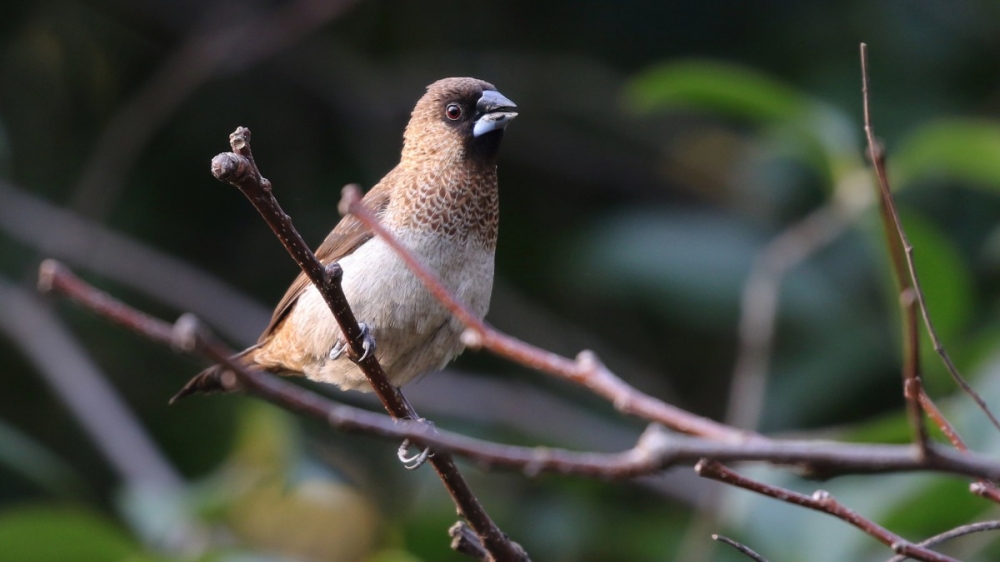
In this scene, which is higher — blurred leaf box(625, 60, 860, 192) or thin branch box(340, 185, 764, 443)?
blurred leaf box(625, 60, 860, 192)

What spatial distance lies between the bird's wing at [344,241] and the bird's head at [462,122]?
7.6 inches

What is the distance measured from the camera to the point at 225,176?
190cm

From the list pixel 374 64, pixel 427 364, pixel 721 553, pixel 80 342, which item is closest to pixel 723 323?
pixel 721 553

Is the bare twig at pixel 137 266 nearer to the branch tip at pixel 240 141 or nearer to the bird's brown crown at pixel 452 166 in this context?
the bird's brown crown at pixel 452 166

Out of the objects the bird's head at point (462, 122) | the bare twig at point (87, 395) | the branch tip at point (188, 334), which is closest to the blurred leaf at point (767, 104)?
the bird's head at point (462, 122)

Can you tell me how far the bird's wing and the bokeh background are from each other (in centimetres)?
127

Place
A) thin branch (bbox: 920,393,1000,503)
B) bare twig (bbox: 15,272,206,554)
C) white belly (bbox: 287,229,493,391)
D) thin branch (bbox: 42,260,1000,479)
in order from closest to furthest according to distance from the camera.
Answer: thin branch (bbox: 42,260,1000,479) → thin branch (bbox: 920,393,1000,503) → white belly (bbox: 287,229,493,391) → bare twig (bbox: 15,272,206,554)

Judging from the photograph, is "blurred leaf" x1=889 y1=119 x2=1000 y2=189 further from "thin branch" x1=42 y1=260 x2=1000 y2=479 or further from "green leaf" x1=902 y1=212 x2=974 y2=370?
"thin branch" x1=42 y1=260 x2=1000 y2=479

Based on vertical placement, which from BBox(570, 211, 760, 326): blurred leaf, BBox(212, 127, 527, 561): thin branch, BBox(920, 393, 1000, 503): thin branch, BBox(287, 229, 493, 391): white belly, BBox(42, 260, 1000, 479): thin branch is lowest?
BBox(42, 260, 1000, 479): thin branch

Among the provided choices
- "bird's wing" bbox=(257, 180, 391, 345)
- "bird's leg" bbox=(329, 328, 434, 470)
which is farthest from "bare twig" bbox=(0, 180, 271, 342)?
"bird's leg" bbox=(329, 328, 434, 470)

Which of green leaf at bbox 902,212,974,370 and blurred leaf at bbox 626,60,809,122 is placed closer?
green leaf at bbox 902,212,974,370

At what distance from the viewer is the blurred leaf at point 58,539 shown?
4.22 metres

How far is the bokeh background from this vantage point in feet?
17.7

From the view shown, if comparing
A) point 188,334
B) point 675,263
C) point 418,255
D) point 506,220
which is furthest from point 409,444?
point 506,220
